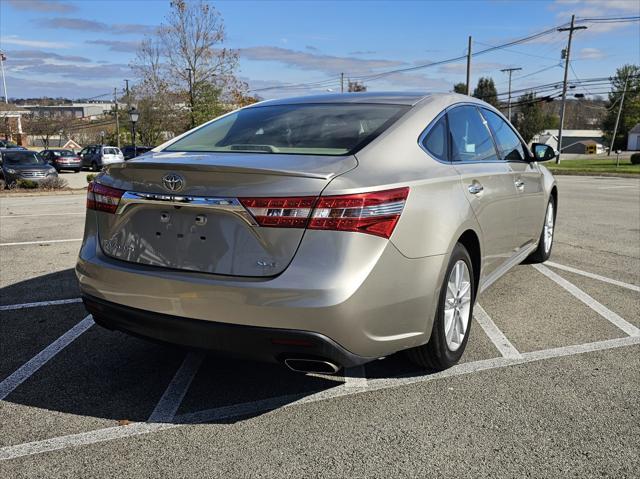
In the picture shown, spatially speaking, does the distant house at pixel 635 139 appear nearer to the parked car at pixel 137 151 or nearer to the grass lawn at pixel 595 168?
the grass lawn at pixel 595 168

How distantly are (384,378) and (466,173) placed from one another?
134 cm

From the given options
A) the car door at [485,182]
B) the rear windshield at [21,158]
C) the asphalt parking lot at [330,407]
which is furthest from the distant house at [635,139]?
the asphalt parking lot at [330,407]

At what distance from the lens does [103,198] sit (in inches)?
119

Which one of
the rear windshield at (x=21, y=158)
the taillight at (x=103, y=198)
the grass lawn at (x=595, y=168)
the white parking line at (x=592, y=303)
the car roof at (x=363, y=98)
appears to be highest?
the car roof at (x=363, y=98)

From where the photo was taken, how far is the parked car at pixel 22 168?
20.2 m

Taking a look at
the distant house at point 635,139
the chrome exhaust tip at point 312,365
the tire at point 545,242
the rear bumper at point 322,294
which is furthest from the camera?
the distant house at point 635,139

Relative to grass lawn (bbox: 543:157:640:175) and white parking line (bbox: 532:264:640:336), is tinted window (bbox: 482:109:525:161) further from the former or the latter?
grass lawn (bbox: 543:157:640:175)

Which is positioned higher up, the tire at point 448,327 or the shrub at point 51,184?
the tire at point 448,327

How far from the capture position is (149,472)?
2416 mm

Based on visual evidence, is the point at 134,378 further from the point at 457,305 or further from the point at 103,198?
the point at 457,305

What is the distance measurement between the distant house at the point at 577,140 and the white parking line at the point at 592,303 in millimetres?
82559

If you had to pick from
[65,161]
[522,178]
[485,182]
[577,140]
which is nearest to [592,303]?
[522,178]

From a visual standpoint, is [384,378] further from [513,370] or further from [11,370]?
[11,370]

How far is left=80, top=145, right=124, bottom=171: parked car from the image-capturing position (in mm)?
36500
